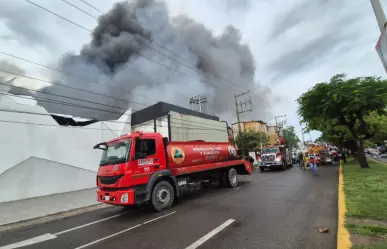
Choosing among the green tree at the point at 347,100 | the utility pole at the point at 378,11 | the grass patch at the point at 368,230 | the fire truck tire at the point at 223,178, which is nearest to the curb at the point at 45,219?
the fire truck tire at the point at 223,178

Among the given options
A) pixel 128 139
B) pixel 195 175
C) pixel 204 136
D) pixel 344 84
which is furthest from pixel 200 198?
pixel 204 136

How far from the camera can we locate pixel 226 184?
40.3 ft

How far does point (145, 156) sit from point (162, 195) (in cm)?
156

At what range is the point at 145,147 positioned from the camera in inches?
321

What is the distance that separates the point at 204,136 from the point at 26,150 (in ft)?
75.6

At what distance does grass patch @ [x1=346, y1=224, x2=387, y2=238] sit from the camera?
4118 millimetres

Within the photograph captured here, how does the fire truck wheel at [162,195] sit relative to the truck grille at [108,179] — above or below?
below

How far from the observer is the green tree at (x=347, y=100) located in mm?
13297

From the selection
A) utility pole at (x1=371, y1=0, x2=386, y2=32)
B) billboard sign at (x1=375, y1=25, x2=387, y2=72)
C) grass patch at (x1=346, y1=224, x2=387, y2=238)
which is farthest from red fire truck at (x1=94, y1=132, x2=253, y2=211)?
utility pole at (x1=371, y1=0, x2=386, y2=32)

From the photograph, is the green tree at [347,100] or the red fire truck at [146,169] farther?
the green tree at [347,100]

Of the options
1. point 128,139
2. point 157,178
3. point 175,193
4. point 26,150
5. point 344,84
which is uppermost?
point 344,84

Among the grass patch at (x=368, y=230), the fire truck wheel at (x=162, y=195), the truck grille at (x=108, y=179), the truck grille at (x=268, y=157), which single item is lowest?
the grass patch at (x=368, y=230)

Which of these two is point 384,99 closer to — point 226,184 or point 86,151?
point 226,184

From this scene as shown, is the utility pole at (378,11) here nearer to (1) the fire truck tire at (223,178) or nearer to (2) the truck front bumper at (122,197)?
(2) the truck front bumper at (122,197)
